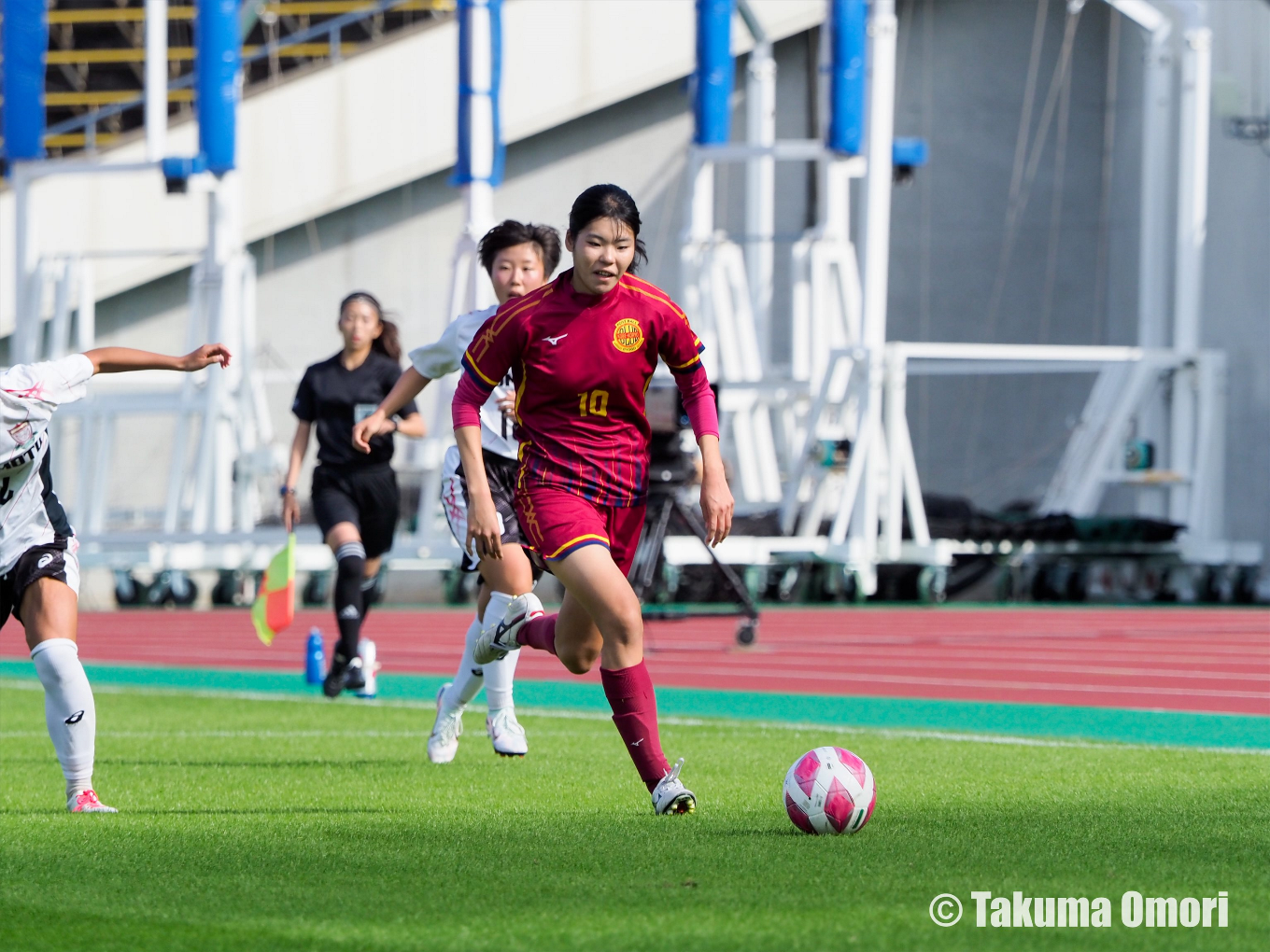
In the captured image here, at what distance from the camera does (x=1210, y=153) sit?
25.5m

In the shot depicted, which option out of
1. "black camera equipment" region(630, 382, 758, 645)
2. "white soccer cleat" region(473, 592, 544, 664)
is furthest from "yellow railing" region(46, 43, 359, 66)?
"white soccer cleat" region(473, 592, 544, 664)

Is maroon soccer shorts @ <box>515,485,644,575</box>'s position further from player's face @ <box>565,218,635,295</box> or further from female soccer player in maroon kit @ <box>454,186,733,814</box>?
player's face @ <box>565,218,635,295</box>

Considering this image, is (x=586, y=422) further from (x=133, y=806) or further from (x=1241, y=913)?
(x=1241, y=913)

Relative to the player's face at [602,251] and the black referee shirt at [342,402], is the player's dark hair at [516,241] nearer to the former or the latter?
the player's face at [602,251]

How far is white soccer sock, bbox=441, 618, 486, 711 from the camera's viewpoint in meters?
7.07

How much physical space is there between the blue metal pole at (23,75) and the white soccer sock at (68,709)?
1667 centimetres

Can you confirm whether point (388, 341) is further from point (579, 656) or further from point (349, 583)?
point (579, 656)

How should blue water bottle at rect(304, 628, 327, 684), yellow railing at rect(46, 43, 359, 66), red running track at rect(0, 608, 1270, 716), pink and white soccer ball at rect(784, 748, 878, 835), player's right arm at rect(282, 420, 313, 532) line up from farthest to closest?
yellow railing at rect(46, 43, 359, 66)
blue water bottle at rect(304, 628, 327, 684)
red running track at rect(0, 608, 1270, 716)
player's right arm at rect(282, 420, 313, 532)
pink and white soccer ball at rect(784, 748, 878, 835)

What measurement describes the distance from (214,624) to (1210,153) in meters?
15.0

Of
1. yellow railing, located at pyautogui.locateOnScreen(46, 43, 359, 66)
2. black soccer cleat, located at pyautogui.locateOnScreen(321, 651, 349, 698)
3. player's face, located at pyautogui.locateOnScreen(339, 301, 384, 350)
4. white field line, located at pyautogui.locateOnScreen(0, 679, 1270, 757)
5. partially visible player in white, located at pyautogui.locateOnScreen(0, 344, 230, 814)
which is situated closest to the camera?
partially visible player in white, located at pyautogui.locateOnScreen(0, 344, 230, 814)

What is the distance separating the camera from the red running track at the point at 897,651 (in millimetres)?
10805

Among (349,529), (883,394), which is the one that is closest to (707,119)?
(883,394)

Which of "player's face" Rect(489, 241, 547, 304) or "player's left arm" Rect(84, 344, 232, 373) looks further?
"player's face" Rect(489, 241, 547, 304)

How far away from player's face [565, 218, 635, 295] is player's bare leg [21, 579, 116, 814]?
1.85 m
